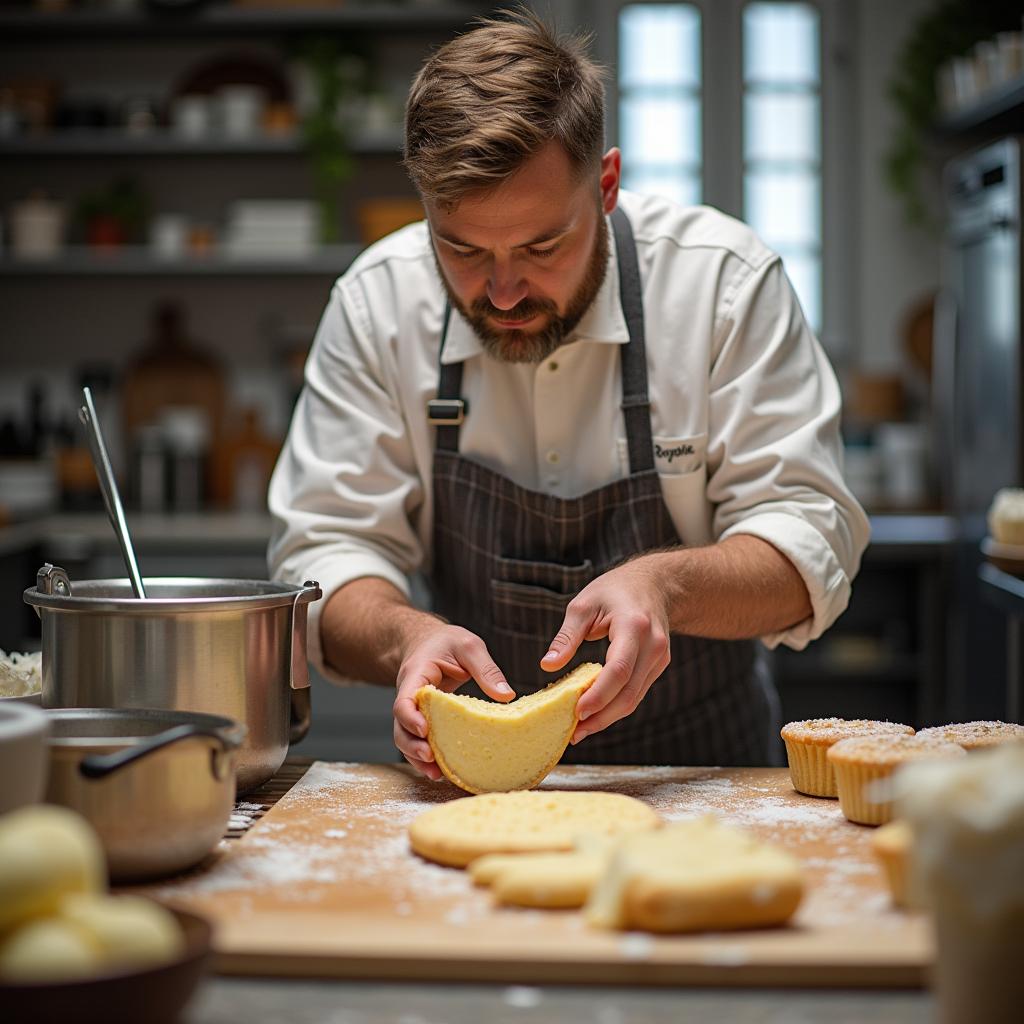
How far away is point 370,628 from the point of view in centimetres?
171

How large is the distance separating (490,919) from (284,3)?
150 inches

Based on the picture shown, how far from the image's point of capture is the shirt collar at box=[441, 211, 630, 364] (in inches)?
75.0

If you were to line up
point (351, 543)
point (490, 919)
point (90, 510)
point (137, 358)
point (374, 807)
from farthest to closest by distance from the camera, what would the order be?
1. point (137, 358)
2. point (90, 510)
3. point (351, 543)
4. point (374, 807)
5. point (490, 919)

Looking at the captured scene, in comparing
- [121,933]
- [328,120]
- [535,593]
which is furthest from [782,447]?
[328,120]

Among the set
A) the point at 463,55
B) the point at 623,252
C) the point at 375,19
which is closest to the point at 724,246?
the point at 623,252

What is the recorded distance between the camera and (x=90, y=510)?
4207 mm

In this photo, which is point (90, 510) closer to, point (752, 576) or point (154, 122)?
point (154, 122)

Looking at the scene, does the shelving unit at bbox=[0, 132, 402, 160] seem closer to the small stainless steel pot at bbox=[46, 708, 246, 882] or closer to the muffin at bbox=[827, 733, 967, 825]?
the muffin at bbox=[827, 733, 967, 825]

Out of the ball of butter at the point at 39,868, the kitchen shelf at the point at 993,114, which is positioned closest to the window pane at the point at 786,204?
the kitchen shelf at the point at 993,114

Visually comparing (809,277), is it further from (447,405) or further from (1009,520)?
(447,405)

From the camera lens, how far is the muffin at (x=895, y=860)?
995 mm

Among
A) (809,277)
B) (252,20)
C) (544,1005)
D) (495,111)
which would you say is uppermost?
(252,20)

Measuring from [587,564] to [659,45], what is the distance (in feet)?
10.5

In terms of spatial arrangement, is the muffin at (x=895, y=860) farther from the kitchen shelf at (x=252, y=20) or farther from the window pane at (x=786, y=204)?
the window pane at (x=786, y=204)
